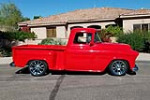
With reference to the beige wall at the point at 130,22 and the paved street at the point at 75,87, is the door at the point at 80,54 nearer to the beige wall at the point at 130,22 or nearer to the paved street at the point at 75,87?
the paved street at the point at 75,87

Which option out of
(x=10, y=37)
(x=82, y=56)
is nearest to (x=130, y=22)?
(x=10, y=37)

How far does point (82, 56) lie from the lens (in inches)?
402

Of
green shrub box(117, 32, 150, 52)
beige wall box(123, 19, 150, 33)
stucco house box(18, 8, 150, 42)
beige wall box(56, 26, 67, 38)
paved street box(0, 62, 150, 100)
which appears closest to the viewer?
paved street box(0, 62, 150, 100)

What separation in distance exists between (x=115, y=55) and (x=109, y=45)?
1.42 ft

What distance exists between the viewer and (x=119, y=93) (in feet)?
25.0

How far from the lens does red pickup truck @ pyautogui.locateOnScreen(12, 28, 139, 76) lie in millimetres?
10188

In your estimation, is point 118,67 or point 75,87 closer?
point 75,87

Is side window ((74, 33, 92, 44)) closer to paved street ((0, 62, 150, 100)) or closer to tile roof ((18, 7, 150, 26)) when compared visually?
paved street ((0, 62, 150, 100))

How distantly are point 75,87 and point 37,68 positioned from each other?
268 centimetres

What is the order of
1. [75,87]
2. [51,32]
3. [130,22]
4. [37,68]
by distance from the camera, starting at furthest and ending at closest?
[51,32] → [130,22] → [37,68] → [75,87]

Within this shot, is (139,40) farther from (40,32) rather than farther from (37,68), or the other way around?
(40,32)

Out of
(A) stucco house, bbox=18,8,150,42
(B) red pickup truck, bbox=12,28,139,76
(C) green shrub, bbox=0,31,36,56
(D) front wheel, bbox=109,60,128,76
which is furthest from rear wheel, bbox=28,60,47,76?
(A) stucco house, bbox=18,8,150,42

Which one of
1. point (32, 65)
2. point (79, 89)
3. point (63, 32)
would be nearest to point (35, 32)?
point (63, 32)

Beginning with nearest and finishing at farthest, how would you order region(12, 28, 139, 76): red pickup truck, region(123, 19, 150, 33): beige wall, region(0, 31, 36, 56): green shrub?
region(12, 28, 139, 76): red pickup truck, region(123, 19, 150, 33): beige wall, region(0, 31, 36, 56): green shrub
